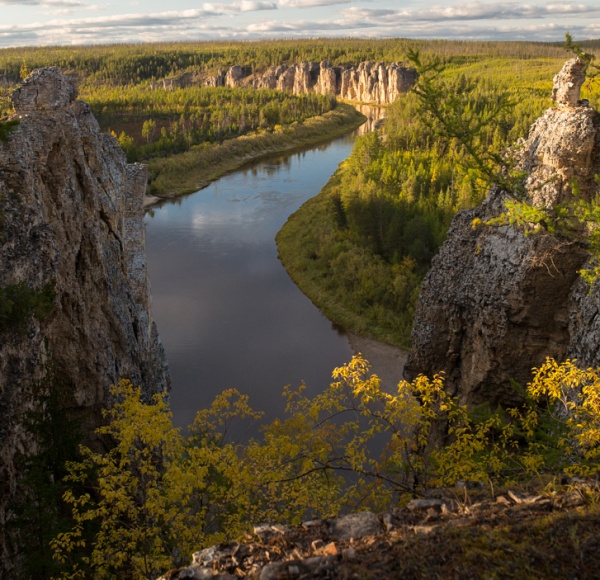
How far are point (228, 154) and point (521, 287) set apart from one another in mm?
82796

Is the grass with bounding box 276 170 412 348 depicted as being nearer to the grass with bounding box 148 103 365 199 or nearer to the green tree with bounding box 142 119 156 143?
the grass with bounding box 148 103 365 199

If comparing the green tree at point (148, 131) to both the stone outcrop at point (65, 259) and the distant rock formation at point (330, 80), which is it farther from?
the stone outcrop at point (65, 259)

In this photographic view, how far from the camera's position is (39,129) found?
16.5 metres

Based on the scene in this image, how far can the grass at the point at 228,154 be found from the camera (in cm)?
7806

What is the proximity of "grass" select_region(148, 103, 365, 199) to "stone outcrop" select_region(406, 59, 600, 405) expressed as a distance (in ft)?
193

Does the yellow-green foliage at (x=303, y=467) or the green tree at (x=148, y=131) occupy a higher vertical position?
the green tree at (x=148, y=131)

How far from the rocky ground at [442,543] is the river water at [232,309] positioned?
19609mm

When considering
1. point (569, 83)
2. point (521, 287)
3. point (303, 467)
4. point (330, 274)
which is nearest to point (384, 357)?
point (330, 274)

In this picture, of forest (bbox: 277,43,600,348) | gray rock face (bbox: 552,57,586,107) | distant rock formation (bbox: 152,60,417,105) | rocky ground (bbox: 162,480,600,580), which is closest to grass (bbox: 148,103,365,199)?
forest (bbox: 277,43,600,348)

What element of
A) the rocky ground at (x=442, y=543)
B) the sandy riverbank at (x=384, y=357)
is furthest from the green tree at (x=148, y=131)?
the rocky ground at (x=442, y=543)

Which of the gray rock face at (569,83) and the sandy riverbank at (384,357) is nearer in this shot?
the gray rock face at (569,83)

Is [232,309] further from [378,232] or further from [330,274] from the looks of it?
[378,232]

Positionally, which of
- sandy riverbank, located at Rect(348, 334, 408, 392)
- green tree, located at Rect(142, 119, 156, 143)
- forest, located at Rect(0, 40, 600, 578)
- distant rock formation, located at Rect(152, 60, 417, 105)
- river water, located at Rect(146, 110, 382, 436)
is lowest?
sandy riverbank, located at Rect(348, 334, 408, 392)

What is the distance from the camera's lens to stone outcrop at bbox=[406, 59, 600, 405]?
654 inches
